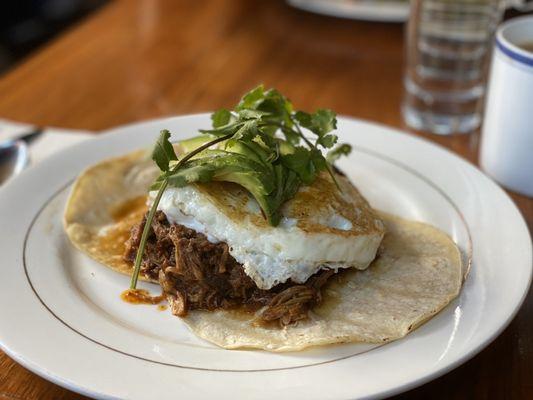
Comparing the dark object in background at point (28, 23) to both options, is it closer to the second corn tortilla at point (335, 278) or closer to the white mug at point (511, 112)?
the second corn tortilla at point (335, 278)

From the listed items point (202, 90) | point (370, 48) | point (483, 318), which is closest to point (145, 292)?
point (483, 318)

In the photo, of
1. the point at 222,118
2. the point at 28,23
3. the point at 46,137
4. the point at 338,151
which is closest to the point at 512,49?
the point at 338,151

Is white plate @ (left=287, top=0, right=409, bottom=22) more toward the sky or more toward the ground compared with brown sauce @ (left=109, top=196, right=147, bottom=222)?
more toward the sky

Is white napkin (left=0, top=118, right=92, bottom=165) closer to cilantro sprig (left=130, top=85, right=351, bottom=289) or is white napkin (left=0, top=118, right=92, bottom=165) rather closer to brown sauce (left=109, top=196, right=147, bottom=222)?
brown sauce (left=109, top=196, right=147, bottom=222)

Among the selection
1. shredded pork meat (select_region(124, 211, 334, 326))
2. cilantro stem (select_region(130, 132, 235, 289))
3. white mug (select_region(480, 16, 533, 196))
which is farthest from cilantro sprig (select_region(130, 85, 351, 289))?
white mug (select_region(480, 16, 533, 196))

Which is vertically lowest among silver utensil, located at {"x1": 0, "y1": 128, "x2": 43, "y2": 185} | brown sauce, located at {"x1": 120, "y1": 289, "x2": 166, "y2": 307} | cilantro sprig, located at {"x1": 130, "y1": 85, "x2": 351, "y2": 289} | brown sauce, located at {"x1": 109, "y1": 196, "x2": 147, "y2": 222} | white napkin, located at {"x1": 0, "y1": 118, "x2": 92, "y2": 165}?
white napkin, located at {"x1": 0, "y1": 118, "x2": 92, "y2": 165}
